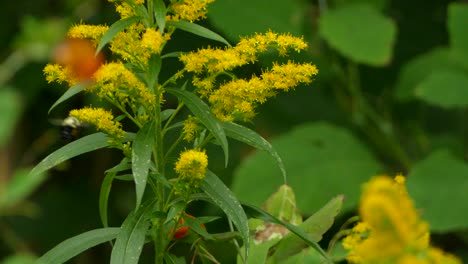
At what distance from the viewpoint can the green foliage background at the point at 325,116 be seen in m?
2.41

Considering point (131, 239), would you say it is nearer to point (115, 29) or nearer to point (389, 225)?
point (115, 29)

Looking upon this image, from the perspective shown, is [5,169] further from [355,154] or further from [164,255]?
[164,255]

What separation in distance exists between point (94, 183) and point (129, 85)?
2.83 meters

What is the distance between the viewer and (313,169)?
8.26 ft

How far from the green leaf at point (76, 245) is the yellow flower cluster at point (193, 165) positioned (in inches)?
5.3

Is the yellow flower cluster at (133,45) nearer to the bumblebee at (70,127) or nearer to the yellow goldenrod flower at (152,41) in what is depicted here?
the yellow goldenrod flower at (152,41)

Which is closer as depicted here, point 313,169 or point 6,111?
point 6,111

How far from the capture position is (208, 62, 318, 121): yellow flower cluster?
3.77ft

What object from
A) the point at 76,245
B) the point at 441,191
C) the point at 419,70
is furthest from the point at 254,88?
the point at 419,70

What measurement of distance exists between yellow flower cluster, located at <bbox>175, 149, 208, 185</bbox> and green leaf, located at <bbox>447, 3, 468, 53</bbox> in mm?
1554

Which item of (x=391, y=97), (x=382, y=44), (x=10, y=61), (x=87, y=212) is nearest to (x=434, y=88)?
(x=382, y=44)

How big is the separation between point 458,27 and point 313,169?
521 millimetres

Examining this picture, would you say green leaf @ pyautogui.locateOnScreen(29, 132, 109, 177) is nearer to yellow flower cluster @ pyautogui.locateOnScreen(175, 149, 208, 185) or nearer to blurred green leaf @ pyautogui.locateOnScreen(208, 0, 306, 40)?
yellow flower cluster @ pyautogui.locateOnScreen(175, 149, 208, 185)

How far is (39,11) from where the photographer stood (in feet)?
12.3
